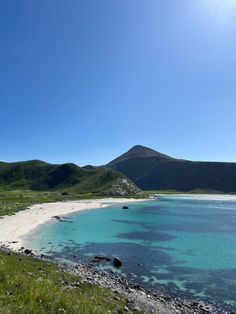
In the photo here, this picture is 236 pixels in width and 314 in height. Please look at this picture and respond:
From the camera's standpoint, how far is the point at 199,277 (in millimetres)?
36938

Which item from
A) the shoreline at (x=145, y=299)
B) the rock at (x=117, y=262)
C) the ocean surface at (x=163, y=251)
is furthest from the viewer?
the rock at (x=117, y=262)

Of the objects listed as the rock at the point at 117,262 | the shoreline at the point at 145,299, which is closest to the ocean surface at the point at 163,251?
the rock at the point at 117,262

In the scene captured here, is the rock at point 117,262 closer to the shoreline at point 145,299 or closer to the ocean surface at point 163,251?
the ocean surface at point 163,251

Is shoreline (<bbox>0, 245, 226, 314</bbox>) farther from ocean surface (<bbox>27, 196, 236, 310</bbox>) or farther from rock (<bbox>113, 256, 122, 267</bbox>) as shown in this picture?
rock (<bbox>113, 256, 122, 267</bbox>)

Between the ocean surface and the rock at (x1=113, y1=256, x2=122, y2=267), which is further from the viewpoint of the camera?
the rock at (x1=113, y1=256, x2=122, y2=267)

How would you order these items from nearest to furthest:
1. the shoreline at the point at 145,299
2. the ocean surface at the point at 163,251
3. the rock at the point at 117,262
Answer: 1. the shoreline at the point at 145,299
2. the ocean surface at the point at 163,251
3. the rock at the point at 117,262

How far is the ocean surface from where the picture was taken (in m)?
33.6

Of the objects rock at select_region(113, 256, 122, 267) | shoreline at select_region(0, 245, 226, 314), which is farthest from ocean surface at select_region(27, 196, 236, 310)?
shoreline at select_region(0, 245, 226, 314)

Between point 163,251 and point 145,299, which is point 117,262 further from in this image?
point 145,299

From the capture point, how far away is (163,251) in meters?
51.8

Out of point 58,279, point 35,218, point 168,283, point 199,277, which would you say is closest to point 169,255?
point 199,277

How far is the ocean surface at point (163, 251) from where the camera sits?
3362 cm

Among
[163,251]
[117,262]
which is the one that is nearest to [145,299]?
[117,262]

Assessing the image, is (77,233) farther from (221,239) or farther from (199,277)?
(199,277)
